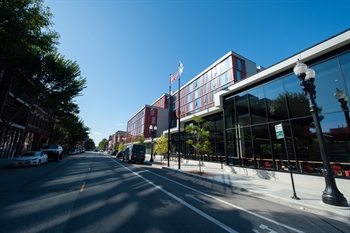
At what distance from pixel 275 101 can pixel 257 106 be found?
1.50 metres

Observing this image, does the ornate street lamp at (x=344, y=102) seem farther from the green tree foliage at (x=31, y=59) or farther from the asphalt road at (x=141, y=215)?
the green tree foliage at (x=31, y=59)

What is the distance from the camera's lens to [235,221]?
4.45 metres

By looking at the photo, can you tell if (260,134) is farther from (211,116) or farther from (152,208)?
(152,208)

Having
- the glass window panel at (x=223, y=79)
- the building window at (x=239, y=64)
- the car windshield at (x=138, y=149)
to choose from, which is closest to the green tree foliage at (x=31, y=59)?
the car windshield at (x=138, y=149)

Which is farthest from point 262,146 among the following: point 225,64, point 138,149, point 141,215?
point 225,64

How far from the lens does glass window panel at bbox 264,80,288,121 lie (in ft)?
39.0

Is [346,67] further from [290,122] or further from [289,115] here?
[290,122]

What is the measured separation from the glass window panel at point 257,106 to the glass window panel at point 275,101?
0.45 metres

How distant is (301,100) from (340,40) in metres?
3.79

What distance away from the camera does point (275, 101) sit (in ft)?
40.8

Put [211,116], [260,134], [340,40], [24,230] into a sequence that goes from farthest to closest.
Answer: [211,116]
[260,134]
[340,40]
[24,230]

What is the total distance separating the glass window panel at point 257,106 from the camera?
13.2m

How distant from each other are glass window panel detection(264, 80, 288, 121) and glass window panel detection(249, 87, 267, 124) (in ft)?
1.46

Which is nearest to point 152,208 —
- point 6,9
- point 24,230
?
point 24,230
